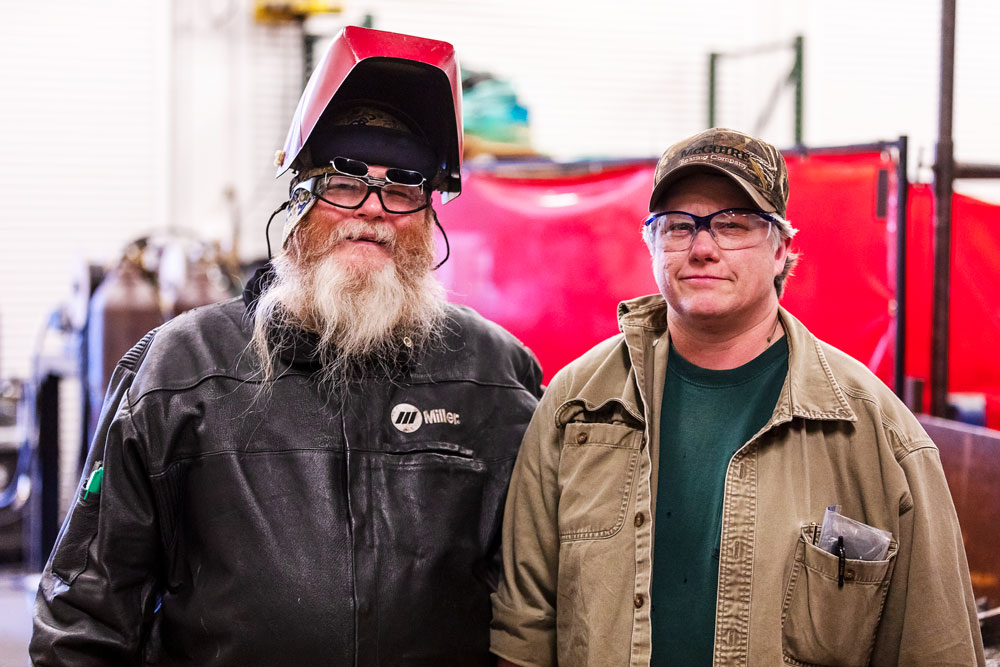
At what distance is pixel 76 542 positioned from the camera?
1.90 meters

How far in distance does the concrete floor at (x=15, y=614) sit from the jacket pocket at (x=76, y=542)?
2.35 m

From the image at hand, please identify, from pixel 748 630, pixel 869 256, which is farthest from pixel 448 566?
pixel 869 256

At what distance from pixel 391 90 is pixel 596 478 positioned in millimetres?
1080

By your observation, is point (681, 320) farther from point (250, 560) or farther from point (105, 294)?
point (105, 294)

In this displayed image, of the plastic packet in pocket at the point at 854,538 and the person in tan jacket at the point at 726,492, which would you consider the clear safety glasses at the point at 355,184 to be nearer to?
the person in tan jacket at the point at 726,492

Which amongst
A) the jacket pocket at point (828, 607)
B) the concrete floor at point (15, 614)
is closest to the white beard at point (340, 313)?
the jacket pocket at point (828, 607)

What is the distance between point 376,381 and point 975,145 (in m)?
7.42

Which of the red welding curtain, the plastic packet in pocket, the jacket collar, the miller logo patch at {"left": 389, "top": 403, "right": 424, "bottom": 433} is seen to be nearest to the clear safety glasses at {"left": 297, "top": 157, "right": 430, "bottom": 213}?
the miller logo patch at {"left": 389, "top": 403, "right": 424, "bottom": 433}

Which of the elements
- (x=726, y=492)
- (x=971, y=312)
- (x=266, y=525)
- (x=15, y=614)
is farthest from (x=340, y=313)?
(x=15, y=614)

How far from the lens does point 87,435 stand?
4.67m

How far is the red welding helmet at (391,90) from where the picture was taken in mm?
2152

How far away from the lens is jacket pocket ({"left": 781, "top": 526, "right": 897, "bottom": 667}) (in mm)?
1723

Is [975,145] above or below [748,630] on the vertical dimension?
above

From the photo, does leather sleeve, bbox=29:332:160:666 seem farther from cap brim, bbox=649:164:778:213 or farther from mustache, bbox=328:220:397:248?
cap brim, bbox=649:164:778:213
